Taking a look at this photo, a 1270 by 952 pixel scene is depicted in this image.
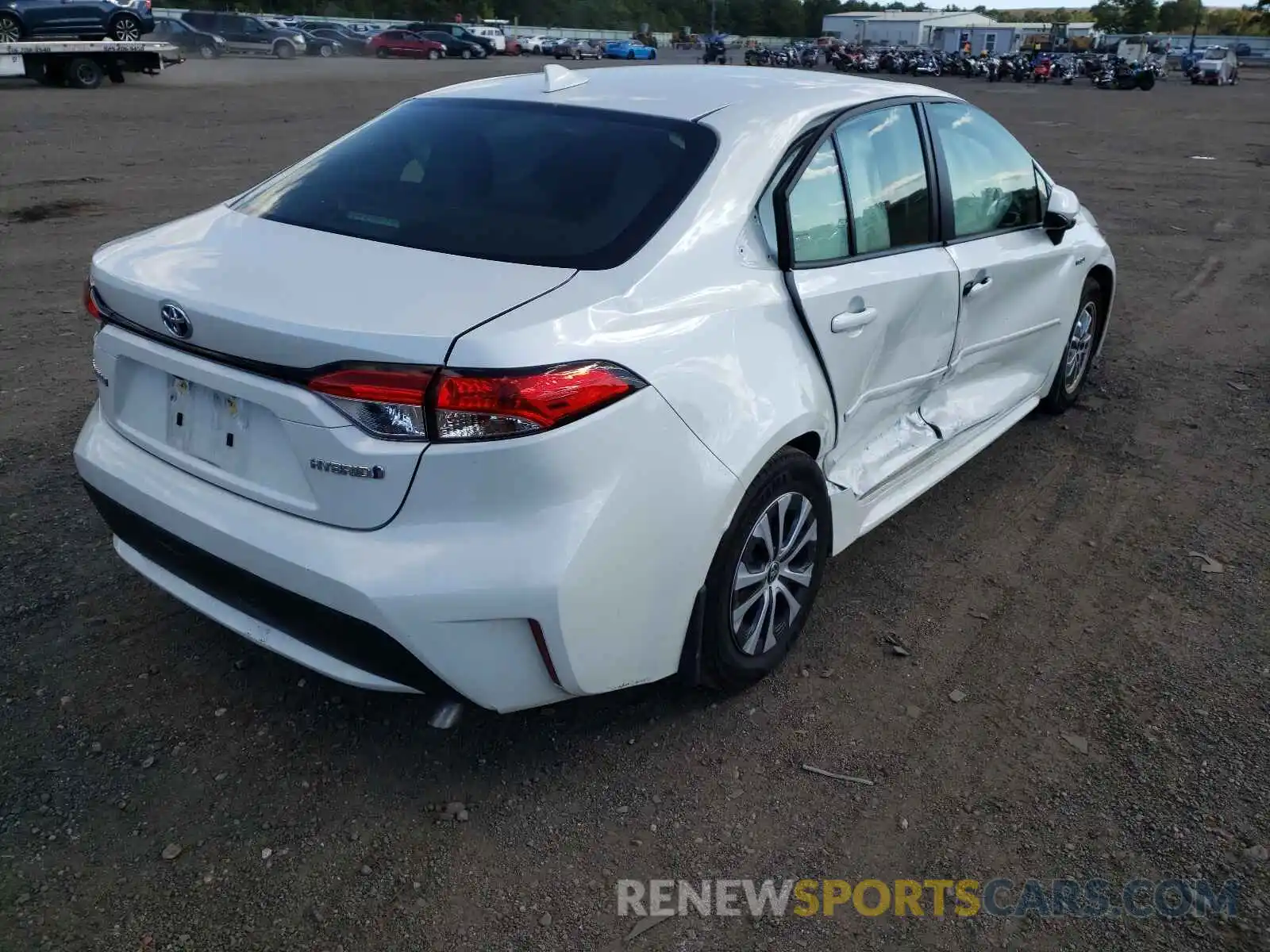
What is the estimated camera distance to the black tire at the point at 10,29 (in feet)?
71.3

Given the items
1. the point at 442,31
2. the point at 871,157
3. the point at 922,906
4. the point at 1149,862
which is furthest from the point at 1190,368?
the point at 442,31

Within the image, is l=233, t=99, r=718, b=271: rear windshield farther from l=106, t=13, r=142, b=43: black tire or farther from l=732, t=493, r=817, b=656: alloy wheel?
l=106, t=13, r=142, b=43: black tire

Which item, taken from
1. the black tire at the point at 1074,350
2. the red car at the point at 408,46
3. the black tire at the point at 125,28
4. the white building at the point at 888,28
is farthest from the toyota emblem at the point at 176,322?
the white building at the point at 888,28

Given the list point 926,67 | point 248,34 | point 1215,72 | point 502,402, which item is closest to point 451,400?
point 502,402

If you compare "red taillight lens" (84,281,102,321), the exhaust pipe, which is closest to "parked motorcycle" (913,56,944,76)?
"red taillight lens" (84,281,102,321)

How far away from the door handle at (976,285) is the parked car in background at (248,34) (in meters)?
45.8

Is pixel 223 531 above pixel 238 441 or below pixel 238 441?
below

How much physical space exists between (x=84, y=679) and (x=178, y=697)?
0.31 metres

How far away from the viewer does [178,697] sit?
3031 mm

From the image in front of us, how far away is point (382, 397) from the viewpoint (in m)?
2.24

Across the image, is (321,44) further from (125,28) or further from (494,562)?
(494,562)

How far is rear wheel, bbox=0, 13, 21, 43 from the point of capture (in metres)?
21.7

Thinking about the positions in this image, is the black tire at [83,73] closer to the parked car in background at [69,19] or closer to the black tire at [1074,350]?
the parked car in background at [69,19]

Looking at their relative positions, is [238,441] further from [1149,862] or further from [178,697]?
[1149,862]
